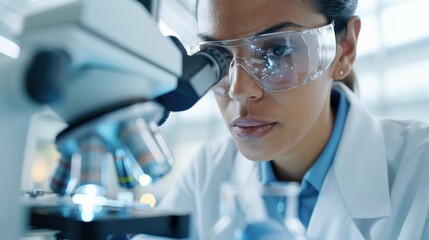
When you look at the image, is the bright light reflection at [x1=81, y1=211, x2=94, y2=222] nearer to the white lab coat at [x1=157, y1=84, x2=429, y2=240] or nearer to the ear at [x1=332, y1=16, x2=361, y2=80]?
the white lab coat at [x1=157, y1=84, x2=429, y2=240]

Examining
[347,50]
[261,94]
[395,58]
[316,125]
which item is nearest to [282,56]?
[261,94]

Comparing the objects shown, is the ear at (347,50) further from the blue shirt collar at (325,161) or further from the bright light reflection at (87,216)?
the bright light reflection at (87,216)

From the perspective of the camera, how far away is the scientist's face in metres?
1.12

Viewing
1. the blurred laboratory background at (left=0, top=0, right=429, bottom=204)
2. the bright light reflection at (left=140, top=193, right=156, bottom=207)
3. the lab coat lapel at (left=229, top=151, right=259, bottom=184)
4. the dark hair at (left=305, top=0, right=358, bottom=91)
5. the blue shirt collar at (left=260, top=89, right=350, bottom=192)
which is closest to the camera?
the bright light reflection at (left=140, top=193, right=156, bottom=207)

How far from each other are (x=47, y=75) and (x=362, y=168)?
1.16m

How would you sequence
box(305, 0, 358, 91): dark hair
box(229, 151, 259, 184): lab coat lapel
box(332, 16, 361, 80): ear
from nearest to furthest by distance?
box(305, 0, 358, 91): dark hair < box(332, 16, 361, 80): ear < box(229, 151, 259, 184): lab coat lapel

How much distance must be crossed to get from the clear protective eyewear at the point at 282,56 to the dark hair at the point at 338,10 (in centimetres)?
11

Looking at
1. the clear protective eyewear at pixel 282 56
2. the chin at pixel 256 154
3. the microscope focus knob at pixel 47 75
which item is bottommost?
the chin at pixel 256 154

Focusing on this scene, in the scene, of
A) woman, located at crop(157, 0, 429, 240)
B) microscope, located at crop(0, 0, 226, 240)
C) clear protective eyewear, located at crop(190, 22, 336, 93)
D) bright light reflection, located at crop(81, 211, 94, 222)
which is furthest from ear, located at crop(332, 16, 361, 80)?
bright light reflection, located at crop(81, 211, 94, 222)

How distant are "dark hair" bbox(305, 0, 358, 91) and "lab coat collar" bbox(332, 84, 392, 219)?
1.24 feet

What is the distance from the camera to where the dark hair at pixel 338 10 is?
1.19 meters

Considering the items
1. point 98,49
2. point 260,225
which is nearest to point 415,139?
point 260,225

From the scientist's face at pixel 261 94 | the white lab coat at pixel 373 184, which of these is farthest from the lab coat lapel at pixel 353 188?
the scientist's face at pixel 261 94

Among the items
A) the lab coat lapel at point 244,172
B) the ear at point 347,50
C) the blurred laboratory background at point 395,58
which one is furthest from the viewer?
the blurred laboratory background at point 395,58
